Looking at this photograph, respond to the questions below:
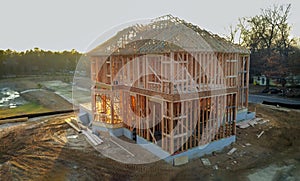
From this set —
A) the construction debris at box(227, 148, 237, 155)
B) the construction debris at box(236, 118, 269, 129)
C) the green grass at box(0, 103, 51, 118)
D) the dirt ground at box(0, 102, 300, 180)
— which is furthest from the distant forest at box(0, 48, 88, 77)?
the construction debris at box(227, 148, 237, 155)

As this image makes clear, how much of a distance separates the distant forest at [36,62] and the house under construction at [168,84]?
40.4 m

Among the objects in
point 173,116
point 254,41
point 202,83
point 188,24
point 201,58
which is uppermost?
point 254,41

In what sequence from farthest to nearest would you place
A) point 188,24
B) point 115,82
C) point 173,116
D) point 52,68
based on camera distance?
point 52,68 → point 115,82 → point 188,24 → point 173,116

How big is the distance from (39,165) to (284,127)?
14.6 meters

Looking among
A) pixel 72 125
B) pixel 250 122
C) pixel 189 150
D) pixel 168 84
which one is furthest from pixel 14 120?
pixel 250 122

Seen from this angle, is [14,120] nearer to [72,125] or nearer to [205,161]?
[72,125]

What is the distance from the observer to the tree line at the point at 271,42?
29484mm

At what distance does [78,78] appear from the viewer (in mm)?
43188

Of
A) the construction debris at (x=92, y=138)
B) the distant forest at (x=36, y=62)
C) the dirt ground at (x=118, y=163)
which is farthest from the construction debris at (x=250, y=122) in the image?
the distant forest at (x=36, y=62)

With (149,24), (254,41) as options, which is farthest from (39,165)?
(254,41)

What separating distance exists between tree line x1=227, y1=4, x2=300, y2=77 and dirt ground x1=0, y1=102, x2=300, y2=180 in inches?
685

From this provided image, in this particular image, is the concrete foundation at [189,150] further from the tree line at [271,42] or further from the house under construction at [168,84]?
the tree line at [271,42]

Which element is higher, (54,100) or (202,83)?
(202,83)

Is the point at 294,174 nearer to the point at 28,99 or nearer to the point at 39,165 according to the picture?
the point at 39,165
